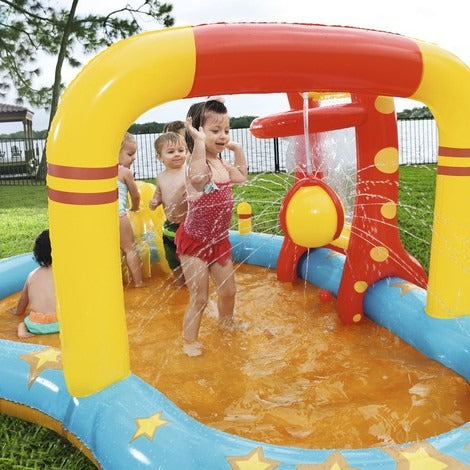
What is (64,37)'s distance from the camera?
47.0ft

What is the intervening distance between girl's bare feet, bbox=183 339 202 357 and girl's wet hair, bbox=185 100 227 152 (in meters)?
0.89

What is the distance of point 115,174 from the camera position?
1.96m

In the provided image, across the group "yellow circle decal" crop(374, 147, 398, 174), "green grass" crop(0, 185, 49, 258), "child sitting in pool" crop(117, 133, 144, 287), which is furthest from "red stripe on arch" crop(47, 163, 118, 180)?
"green grass" crop(0, 185, 49, 258)

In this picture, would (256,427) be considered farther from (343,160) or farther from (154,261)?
(154,261)

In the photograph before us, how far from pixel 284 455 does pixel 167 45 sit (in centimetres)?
130

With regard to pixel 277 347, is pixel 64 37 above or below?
above

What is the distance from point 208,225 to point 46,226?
13.5ft

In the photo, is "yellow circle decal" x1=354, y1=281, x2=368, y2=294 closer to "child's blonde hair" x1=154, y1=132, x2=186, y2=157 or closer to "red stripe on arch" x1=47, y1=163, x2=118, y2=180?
"child's blonde hair" x1=154, y1=132, x2=186, y2=157

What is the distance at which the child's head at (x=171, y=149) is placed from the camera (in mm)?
3588

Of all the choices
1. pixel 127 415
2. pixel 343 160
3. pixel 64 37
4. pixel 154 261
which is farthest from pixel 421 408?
pixel 64 37

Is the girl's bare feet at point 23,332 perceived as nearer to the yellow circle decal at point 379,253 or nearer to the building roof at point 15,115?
the yellow circle decal at point 379,253

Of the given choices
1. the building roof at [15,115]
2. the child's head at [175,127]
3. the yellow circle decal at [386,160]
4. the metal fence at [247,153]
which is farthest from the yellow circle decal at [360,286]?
the building roof at [15,115]

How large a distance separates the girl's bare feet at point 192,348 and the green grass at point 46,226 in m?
0.74

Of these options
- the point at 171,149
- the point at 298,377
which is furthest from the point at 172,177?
the point at 298,377
